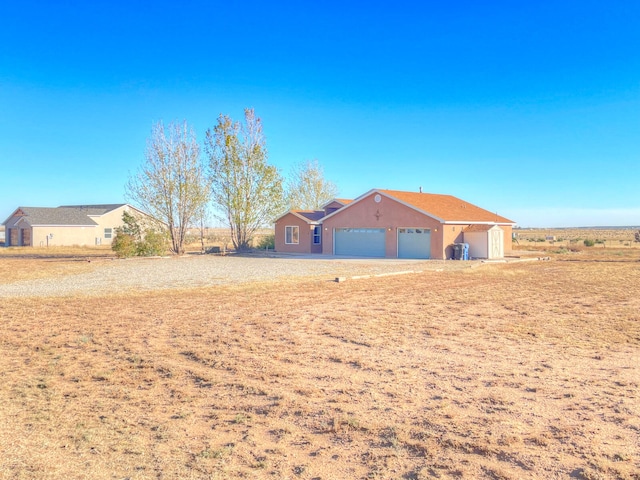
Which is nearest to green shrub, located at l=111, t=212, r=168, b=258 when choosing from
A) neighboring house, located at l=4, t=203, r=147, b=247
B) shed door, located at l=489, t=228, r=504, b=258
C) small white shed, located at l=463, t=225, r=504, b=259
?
neighboring house, located at l=4, t=203, r=147, b=247

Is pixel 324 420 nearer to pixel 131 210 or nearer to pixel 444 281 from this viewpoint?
pixel 444 281

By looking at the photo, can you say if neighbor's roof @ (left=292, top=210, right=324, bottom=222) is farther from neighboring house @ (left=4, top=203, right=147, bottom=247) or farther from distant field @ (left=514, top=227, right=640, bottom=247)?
distant field @ (left=514, top=227, right=640, bottom=247)

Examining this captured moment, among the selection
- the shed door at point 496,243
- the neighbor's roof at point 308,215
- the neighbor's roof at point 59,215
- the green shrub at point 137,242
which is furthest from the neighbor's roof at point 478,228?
the neighbor's roof at point 59,215

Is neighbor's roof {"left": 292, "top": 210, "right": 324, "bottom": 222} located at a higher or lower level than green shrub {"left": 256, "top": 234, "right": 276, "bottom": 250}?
higher

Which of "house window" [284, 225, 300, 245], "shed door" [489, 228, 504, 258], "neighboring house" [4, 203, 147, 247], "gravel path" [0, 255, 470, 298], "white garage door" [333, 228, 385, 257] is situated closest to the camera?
"gravel path" [0, 255, 470, 298]

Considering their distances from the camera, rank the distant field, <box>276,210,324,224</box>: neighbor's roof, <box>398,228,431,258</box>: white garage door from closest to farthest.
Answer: <box>398,228,431,258</box>: white garage door → <box>276,210,324,224</box>: neighbor's roof → the distant field

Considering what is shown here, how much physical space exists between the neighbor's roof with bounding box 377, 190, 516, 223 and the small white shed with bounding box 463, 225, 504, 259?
102 cm

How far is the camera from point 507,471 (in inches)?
197

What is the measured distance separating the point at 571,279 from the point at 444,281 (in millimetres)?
4900

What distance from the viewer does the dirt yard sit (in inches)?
207

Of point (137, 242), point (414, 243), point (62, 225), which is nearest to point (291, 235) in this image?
point (414, 243)

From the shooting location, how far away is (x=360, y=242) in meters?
37.7

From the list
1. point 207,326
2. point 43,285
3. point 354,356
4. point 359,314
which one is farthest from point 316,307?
point 43,285

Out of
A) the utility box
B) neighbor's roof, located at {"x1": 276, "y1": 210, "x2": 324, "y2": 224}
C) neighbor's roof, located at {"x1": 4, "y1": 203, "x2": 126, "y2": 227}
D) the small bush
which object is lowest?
the utility box
